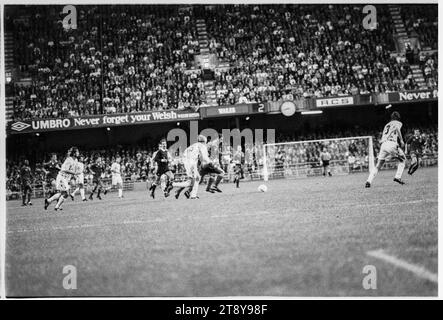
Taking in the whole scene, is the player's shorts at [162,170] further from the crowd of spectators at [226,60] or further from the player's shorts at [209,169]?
the crowd of spectators at [226,60]

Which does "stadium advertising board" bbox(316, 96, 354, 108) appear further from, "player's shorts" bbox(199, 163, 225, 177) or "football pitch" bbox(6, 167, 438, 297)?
"football pitch" bbox(6, 167, 438, 297)

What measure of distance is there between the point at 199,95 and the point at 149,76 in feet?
6.65

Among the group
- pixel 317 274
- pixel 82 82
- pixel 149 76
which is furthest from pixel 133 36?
pixel 317 274

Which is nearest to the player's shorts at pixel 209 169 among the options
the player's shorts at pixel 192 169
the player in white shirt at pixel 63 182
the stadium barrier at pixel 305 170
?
the player's shorts at pixel 192 169

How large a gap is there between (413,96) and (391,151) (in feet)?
25.4

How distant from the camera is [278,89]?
15.7m

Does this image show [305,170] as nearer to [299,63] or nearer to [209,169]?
[299,63]

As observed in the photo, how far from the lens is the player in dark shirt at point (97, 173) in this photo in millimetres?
12196

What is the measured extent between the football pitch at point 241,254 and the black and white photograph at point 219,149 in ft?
0.07

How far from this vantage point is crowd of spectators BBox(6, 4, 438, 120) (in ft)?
39.3

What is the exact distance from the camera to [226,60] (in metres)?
15.7

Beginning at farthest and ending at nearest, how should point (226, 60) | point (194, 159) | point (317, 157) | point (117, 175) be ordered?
1. point (317, 157)
2. point (226, 60)
3. point (117, 175)
4. point (194, 159)

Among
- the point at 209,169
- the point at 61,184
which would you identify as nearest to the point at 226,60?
the point at 209,169
